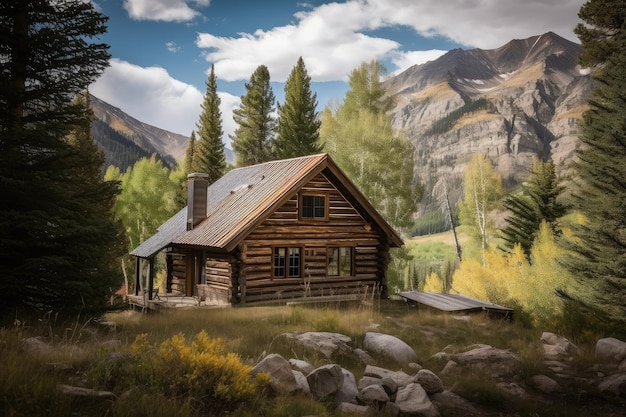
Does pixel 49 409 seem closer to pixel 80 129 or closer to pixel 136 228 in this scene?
pixel 80 129

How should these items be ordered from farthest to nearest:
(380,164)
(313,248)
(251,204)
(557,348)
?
(380,164)
(313,248)
(251,204)
(557,348)

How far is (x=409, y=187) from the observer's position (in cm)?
3300

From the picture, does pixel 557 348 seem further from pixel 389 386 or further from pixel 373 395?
pixel 373 395

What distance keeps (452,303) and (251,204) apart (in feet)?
29.7

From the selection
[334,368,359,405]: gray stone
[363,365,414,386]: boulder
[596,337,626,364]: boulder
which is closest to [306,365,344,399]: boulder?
[334,368,359,405]: gray stone

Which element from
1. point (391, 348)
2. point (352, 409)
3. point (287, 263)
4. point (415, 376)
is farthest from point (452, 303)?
point (352, 409)

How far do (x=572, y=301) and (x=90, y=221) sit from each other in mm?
14362

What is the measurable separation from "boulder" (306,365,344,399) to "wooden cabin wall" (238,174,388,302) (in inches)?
433

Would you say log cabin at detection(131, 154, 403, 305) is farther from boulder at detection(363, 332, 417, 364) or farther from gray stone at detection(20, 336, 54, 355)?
gray stone at detection(20, 336, 54, 355)

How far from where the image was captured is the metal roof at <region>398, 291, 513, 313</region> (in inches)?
667

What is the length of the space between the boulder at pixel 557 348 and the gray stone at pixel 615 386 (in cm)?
216

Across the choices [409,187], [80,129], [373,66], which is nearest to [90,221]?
[80,129]

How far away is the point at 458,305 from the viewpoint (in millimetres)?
17438

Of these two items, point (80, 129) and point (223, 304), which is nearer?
point (223, 304)
